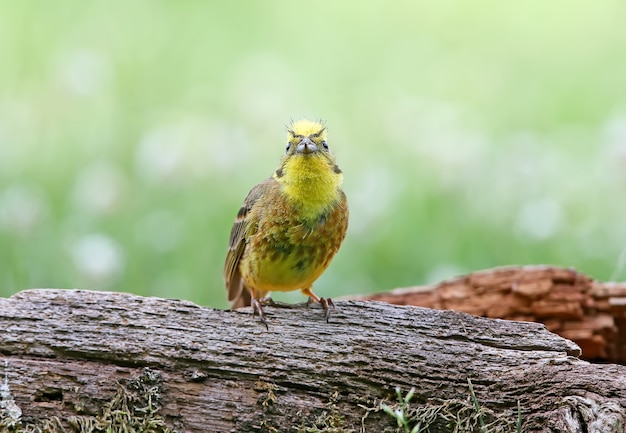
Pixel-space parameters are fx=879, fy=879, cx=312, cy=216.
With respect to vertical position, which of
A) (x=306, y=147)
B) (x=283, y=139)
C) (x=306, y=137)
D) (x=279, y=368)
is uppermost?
(x=283, y=139)

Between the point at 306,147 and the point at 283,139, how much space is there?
3251mm

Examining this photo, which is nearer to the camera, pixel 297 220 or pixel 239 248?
pixel 297 220

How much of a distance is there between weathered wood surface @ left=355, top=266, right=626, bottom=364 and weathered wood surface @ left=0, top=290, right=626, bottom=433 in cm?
121

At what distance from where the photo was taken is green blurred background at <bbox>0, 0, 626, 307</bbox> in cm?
648

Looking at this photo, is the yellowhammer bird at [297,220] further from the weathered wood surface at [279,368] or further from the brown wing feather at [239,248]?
the weathered wood surface at [279,368]

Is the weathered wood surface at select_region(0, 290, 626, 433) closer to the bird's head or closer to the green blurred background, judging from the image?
the bird's head

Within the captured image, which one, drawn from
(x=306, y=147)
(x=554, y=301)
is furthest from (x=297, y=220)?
(x=554, y=301)

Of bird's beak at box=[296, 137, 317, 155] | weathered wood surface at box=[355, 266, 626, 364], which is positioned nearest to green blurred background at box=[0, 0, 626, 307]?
weathered wood surface at box=[355, 266, 626, 364]

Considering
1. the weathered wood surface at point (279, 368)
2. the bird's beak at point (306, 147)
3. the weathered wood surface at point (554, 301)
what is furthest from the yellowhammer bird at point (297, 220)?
the weathered wood surface at point (554, 301)

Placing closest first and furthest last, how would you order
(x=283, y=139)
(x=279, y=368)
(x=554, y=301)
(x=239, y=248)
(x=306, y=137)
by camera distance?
(x=279, y=368) → (x=306, y=137) → (x=239, y=248) → (x=554, y=301) → (x=283, y=139)

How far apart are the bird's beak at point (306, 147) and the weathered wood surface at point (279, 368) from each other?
103 centimetres

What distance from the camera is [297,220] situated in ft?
14.6

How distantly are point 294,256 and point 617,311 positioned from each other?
1.91m

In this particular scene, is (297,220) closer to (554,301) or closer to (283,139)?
(554,301)
